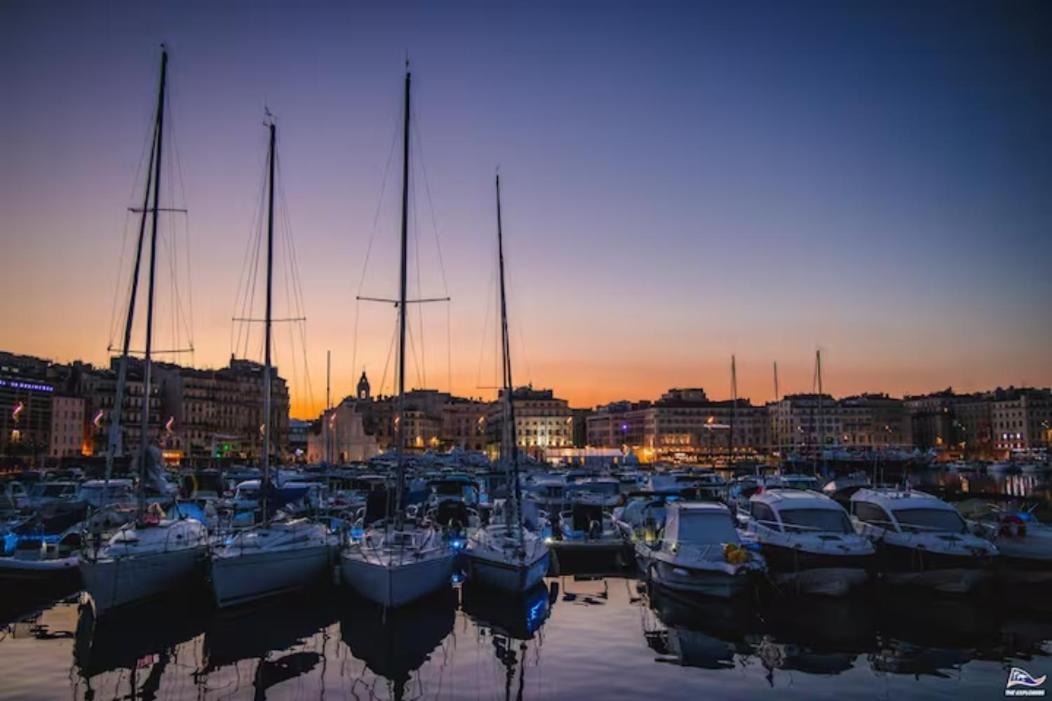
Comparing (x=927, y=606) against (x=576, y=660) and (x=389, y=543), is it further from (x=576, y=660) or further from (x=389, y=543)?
(x=389, y=543)

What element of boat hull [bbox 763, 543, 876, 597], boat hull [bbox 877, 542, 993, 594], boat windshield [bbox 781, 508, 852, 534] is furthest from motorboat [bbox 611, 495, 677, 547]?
boat hull [bbox 877, 542, 993, 594]

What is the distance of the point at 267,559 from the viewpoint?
24.6m

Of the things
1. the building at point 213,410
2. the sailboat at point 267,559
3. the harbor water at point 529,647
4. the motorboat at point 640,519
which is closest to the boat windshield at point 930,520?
the harbor water at point 529,647

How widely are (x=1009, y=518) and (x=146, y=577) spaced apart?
96.0ft

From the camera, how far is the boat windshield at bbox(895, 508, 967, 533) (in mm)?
27438

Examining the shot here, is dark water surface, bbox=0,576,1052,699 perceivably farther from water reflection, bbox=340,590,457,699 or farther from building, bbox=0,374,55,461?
building, bbox=0,374,55,461

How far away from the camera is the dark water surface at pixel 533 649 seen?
17.5 metres

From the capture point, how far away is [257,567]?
24328 millimetres

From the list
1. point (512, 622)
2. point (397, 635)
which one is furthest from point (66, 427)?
point (512, 622)

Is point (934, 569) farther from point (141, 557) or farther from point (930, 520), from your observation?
point (141, 557)

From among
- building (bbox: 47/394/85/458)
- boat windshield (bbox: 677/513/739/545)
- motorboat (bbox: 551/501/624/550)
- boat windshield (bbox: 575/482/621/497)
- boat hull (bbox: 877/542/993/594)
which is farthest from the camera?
building (bbox: 47/394/85/458)

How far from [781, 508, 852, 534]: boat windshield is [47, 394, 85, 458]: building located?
124 metres

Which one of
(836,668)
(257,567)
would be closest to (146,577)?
(257,567)

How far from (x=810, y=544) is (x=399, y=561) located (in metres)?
13.7
